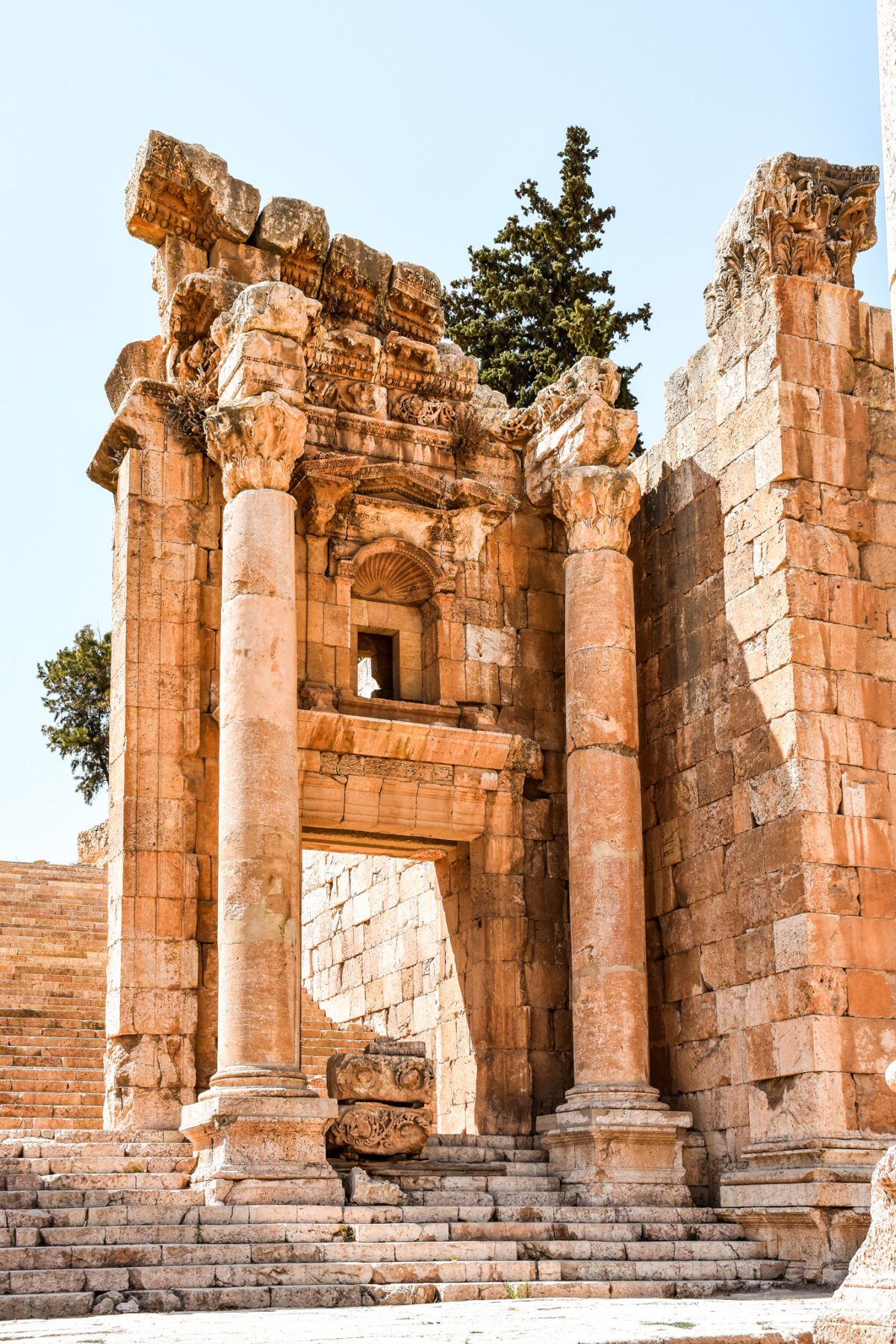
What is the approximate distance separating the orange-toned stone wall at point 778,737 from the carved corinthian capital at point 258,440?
407 cm

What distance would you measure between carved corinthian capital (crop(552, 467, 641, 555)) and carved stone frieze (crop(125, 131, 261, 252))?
411cm

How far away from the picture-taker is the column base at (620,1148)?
14.5m

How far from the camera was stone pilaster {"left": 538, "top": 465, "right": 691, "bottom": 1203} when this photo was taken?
14719 mm

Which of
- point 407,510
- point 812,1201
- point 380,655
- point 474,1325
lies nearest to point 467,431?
point 407,510

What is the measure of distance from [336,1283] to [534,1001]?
18.1 feet

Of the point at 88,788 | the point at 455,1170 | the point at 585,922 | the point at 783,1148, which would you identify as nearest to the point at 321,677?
the point at 585,922

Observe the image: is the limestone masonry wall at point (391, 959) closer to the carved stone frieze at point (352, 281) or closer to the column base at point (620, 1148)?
the column base at point (620, 1148)

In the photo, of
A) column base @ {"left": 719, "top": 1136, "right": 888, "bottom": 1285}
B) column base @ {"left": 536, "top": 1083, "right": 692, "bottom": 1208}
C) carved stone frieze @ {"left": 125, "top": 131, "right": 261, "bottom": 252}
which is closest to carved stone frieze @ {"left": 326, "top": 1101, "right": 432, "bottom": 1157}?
column base @ {"left": 536, "top": 1083, "right": 692, "bottom": 1208}

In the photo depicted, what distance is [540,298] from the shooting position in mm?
28453

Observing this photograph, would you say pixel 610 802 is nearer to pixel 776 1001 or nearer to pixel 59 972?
pixel 776 1001

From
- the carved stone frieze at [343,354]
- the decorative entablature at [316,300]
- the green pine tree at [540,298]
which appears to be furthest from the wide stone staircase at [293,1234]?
the green pine tree at [540,298]

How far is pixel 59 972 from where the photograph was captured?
65.0ft

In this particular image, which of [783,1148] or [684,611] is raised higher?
[684,611]

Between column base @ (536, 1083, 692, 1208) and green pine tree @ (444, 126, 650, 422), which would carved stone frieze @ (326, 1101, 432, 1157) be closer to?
column base @ (536, 1083, 692, 1208)
